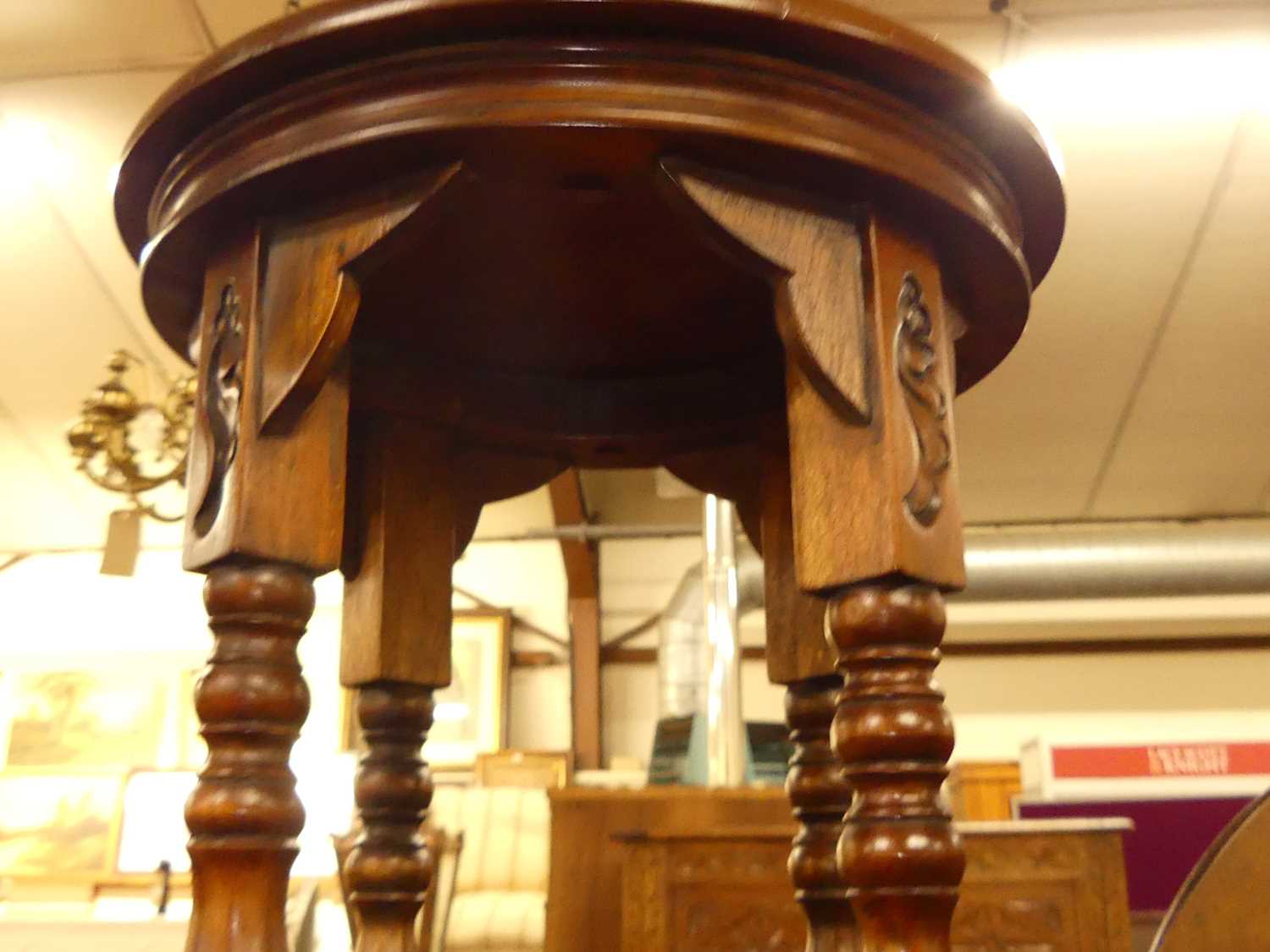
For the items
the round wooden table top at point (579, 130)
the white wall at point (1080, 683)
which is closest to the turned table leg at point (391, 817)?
the round wooden table top at point (579, 130)

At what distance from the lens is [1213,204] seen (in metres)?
5.18

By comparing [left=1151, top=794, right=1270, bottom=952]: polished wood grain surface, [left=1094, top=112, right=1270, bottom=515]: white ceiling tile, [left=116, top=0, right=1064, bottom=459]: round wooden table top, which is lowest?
[left=1151, top=794, right=1270, bottom=952]: polished wood grain surface

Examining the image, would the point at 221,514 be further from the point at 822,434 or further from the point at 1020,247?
the point at 1020,247

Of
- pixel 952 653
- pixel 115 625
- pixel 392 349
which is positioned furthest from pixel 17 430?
pixel 392 349

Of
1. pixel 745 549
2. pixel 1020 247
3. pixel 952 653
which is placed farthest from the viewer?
pixel 952 653

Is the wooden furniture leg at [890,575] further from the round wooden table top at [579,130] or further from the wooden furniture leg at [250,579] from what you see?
the wooden furniture leg at [250,579]

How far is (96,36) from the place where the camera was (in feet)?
14.5

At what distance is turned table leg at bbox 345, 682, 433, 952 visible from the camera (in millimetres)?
1249

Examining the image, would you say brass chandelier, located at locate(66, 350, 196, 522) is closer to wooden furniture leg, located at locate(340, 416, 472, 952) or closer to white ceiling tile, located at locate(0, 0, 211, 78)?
white ceiling tile, located at locate(0, 0, 211, 78)

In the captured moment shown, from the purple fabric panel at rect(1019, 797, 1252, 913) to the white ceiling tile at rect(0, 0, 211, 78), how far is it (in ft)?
13.7

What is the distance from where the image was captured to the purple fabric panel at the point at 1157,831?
4422 millimetres

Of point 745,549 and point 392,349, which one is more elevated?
point 745,549

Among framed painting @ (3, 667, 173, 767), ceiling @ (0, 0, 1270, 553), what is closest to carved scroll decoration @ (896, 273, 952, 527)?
ceiling @ (0, 0, 1270, 553)

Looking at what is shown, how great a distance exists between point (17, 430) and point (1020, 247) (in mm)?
6886
